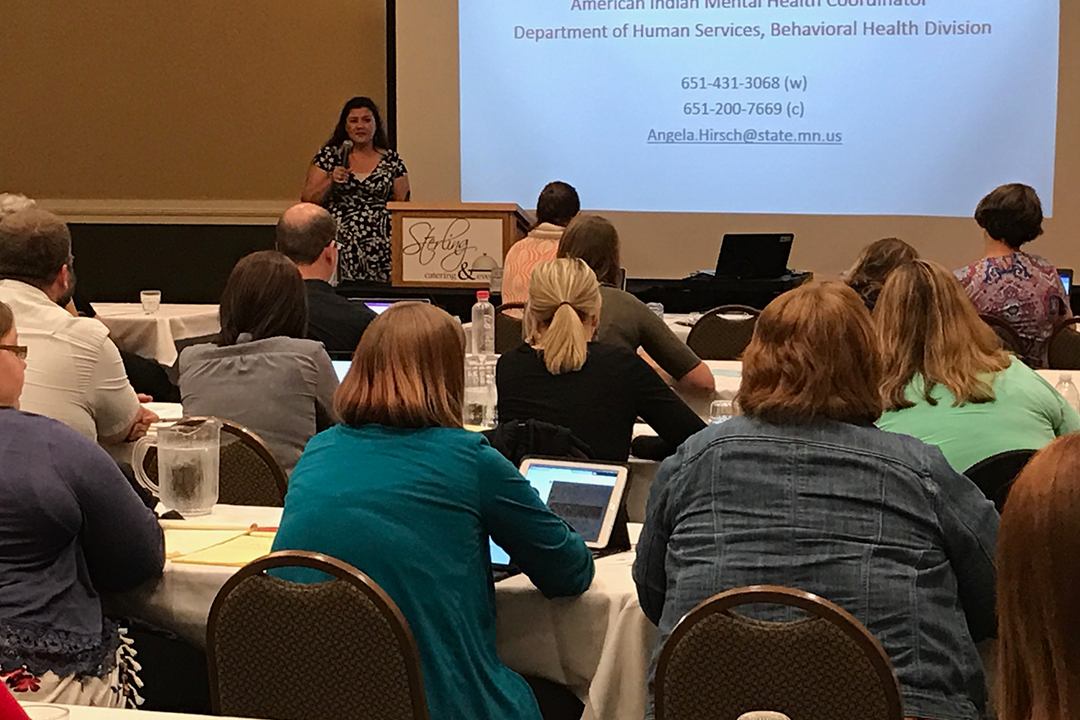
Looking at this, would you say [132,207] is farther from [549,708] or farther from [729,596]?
[729,596]

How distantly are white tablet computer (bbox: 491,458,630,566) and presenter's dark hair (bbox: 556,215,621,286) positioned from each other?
1.90 metres

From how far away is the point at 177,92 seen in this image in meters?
8.50

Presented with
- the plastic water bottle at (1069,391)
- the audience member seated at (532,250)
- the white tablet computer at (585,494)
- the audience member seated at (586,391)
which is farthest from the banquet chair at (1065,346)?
the white tablet computer at (585,494)

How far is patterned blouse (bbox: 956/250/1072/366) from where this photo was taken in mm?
5020

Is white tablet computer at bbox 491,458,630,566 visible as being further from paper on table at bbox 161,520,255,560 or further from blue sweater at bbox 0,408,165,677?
blue sweater at bbox 0,408,165,677

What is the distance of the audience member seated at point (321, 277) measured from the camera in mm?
4137

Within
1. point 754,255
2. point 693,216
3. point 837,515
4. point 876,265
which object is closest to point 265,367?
point 837,515

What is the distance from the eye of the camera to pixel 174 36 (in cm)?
845

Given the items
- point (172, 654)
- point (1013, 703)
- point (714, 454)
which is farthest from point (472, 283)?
point (1013, 703)

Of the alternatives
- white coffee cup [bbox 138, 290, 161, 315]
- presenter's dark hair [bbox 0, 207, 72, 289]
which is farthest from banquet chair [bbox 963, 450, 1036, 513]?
white coffee cup [bbox 138, 290, 161, 315]

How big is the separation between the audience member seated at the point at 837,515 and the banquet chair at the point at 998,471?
49 centimetres

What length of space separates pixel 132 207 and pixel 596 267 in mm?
5132

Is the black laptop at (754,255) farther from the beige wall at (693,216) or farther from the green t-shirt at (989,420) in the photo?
the green t-shirt at (989,420)

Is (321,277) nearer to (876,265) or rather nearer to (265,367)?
(265,367)
